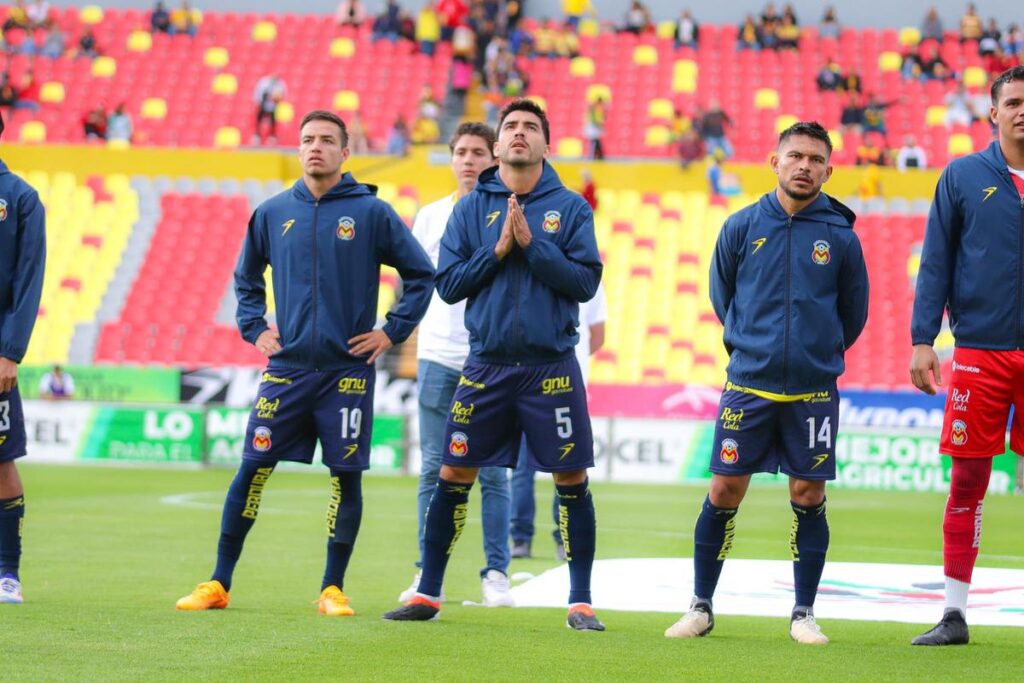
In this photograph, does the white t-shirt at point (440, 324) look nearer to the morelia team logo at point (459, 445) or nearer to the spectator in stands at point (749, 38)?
the morelia team logo at point (459, 445)

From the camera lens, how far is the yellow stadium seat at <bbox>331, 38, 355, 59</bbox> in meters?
32.9

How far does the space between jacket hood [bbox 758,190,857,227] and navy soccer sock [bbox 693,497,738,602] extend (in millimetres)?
1283

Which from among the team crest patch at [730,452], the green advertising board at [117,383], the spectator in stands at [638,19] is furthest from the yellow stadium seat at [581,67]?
the team crest patch at [730,452]

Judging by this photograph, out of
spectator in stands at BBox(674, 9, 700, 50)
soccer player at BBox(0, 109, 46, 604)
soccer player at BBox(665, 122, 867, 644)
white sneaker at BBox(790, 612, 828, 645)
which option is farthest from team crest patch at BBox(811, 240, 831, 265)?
spectator in stands at BBox(674, 9, 700, 50)

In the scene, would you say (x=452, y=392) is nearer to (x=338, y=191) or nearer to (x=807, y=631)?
(x=338, y=191)

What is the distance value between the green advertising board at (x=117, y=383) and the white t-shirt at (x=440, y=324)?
15.0 metres

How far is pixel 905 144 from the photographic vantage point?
29109mm

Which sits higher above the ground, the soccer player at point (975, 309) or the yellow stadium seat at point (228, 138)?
the yellow stadium seat at point (228, 138)

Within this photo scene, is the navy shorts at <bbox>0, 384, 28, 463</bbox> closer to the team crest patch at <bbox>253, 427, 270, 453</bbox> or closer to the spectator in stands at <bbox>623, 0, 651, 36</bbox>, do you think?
the team crest patch at <bbox>253, 427, 270, 453</bbox>

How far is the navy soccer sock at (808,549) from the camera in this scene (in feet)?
22.3

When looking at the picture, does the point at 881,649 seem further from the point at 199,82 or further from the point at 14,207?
the point at 199,82

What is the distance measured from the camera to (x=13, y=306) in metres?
7.34

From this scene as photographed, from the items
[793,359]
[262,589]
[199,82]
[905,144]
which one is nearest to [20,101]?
[199,82]

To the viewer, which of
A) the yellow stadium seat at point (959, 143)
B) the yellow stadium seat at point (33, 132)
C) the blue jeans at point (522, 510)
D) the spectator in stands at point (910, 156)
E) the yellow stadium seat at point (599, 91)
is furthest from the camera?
the yellow stadium seat at point (33, 132)
